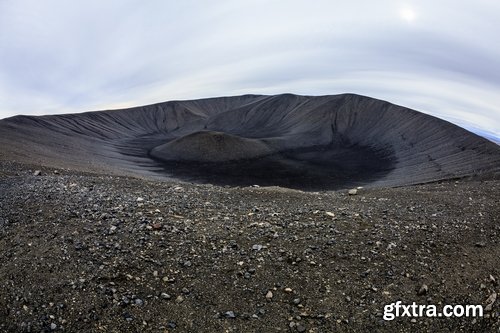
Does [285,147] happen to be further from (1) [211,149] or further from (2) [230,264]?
(2) [230,264]

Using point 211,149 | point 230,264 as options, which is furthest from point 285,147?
point 230,264

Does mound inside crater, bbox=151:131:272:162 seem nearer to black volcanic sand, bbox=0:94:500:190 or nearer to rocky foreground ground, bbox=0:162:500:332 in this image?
black volcanic sand, bbox=0:94:500:190

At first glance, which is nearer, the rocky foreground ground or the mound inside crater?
the rocky foreground ground

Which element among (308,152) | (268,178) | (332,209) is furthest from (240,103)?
(332,209)

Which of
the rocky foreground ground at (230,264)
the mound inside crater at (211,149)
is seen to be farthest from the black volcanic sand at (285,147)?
the rocky foreground ground at (230,264)

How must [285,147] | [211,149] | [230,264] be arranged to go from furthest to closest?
[285,147] → [211,149] → [230,264]

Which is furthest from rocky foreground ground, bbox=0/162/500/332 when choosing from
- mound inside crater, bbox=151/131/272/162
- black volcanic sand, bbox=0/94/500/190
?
mound inside crater, bbox=151/131/272/162
